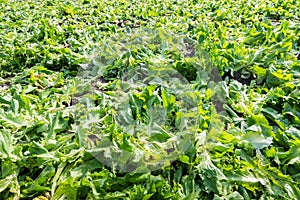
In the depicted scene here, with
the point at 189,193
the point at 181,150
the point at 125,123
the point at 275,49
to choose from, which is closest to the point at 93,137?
the point at 125,123

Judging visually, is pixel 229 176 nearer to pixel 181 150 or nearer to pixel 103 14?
pixel 181 150

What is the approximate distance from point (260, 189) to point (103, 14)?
3.68 metres

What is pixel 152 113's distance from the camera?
7.00 ft

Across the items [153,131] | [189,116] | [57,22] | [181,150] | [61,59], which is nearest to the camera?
[181,150]

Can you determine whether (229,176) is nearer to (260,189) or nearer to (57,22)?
(260,189)

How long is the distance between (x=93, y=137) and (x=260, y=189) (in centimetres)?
104

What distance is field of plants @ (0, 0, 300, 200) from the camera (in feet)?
5.72

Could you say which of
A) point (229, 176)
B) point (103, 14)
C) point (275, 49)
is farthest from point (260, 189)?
point (103, 14)

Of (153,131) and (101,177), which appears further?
(153,131)

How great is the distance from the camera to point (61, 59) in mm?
3230

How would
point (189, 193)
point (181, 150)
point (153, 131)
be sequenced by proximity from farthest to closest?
point (153, 131) < point (181, 150) < point (189, 193)

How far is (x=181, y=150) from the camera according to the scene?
1826 millimetres

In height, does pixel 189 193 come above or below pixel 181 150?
below

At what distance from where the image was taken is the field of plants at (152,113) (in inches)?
68.6
